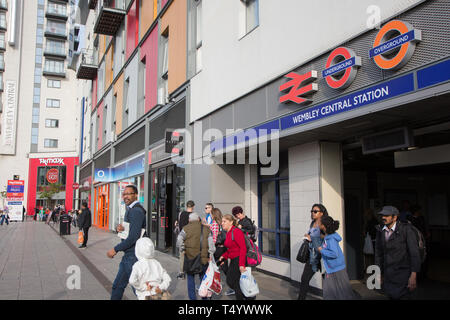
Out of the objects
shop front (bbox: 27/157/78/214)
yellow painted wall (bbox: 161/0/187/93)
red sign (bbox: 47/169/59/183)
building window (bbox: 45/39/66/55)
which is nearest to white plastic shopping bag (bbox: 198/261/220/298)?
yellow painted wall (bbox: 161/0/187/93)

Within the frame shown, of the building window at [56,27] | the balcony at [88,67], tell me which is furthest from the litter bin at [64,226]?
the building window at [56,27]

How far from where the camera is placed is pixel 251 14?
9469 mm

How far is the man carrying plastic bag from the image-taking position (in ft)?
19.7

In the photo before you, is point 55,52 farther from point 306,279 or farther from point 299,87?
point 306,279

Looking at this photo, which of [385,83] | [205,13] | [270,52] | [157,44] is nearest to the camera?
[385,83]

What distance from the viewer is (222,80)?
10219mm

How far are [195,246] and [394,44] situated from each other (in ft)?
14.1

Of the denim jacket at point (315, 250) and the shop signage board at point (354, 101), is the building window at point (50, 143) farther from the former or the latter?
the denim jacket at point (315, 250)

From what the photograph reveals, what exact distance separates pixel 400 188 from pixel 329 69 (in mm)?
8208

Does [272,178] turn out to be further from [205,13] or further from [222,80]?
[205,13]

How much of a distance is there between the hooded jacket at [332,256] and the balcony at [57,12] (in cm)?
6666

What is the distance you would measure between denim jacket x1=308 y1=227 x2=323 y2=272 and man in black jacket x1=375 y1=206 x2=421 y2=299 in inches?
37.7
